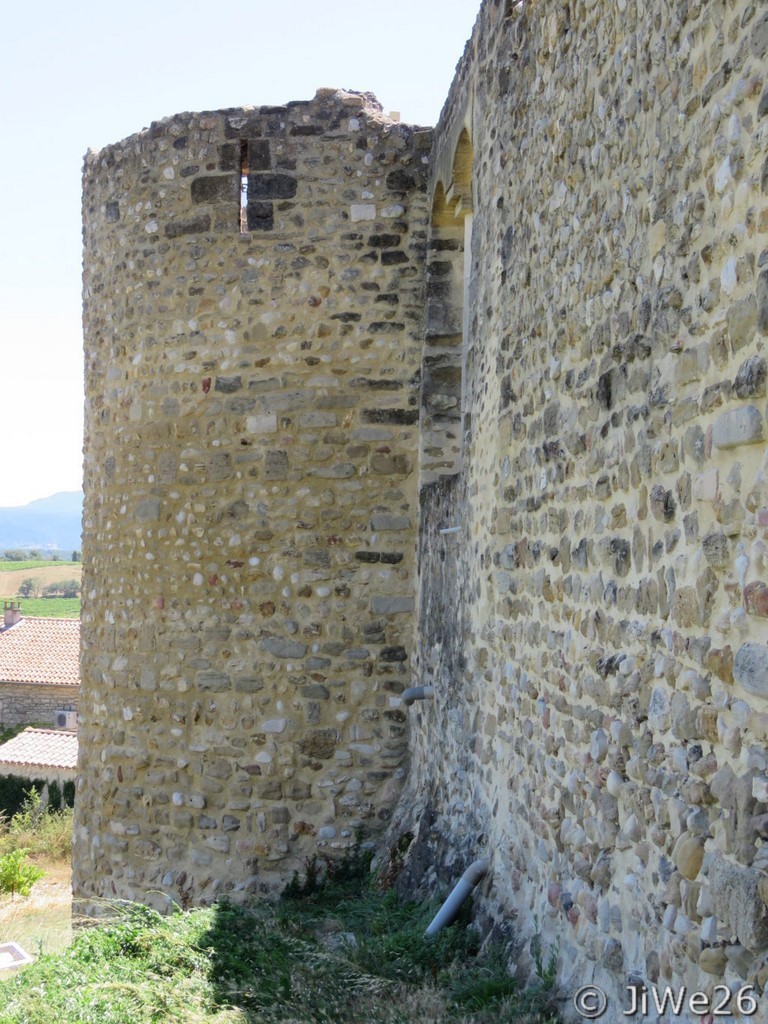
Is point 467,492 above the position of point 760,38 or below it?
below

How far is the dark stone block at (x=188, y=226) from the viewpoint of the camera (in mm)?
7117

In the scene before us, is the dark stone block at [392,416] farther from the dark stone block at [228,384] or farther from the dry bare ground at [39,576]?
the dry bare ground at [39,576]

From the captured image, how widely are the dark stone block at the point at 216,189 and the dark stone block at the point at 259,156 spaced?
0.14 m

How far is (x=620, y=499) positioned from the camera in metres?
3.33

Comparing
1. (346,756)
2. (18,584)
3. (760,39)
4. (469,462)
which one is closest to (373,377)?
(469,462)

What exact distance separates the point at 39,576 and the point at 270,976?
9058 centimetres

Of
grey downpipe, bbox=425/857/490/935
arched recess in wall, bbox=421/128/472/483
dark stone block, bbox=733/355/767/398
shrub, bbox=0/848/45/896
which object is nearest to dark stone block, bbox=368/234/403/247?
arched recess in wall, bbox=421/128/472/483

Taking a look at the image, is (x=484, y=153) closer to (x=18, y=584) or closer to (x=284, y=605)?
(x=284, y=605)

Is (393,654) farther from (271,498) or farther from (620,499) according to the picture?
(620,499)

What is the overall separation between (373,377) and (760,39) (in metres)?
4.58

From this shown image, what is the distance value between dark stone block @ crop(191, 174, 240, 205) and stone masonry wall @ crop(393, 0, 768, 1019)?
6.99ft

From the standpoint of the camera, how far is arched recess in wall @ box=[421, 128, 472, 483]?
6.84 meters

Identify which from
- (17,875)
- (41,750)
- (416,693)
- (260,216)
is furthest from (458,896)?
(41,750)

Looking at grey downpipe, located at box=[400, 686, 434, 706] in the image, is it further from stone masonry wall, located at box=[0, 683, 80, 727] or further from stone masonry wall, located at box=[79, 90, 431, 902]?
stone masonry wall, located at box=[0, 683, 80, 727]
